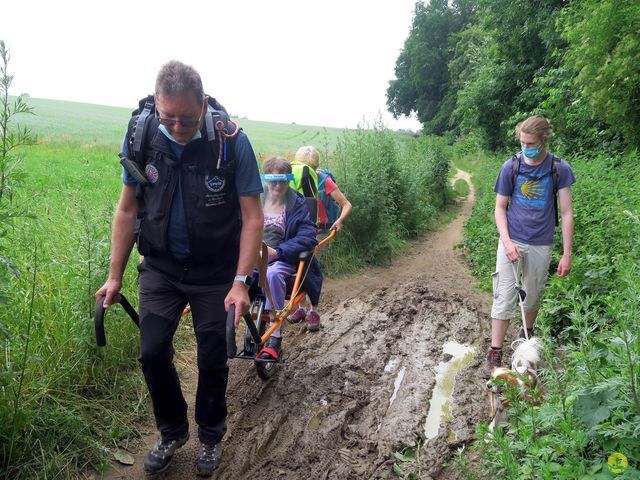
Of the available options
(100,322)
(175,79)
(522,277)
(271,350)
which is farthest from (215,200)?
(522,277)

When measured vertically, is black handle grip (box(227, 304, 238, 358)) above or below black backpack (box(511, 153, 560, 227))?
below

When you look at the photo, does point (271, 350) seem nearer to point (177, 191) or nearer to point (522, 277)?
point (177, 191)

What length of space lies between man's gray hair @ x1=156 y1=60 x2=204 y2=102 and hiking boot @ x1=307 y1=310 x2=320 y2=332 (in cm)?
342

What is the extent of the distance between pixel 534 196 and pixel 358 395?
2.27 m

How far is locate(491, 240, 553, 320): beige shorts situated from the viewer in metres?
4.27

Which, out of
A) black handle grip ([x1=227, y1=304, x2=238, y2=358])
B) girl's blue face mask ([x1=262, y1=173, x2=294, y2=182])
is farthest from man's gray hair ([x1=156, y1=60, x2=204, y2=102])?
girl's blue face mask ([x1=262, y1=173, x2=294, y2=182])

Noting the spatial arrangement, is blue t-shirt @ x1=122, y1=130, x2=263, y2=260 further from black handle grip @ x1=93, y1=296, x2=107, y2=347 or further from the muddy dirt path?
the muddy dirt path

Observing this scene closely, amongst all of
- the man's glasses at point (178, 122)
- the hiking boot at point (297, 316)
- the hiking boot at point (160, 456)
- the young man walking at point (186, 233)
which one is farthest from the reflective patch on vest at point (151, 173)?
the hiking boot at point (297, 316)

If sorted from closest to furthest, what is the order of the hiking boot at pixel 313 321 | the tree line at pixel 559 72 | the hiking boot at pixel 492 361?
the hiking boot at pixel 492 361, the hiking boot at pixel 313 321, the tree line at pixel 559 72

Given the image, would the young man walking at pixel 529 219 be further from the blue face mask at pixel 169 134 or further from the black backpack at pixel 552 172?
the blue face mask at pixel 169 134

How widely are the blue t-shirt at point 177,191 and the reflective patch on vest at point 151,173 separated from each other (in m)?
0.14

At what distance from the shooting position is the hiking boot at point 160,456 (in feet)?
10.6

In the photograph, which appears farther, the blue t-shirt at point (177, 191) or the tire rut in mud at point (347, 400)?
the tire rut in mud at point (347, 400)

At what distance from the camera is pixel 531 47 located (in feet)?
53.9
